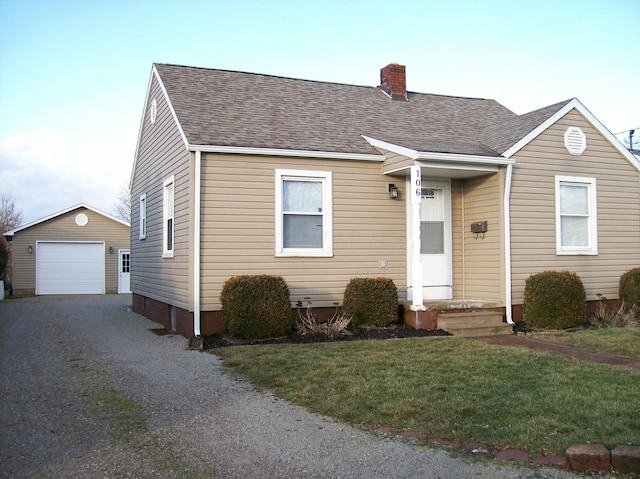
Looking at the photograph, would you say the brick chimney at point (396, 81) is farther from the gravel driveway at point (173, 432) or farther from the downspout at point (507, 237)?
the gravel driveway at point (173, 432)

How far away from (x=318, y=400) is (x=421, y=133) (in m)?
8.21

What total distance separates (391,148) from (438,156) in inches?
38.5

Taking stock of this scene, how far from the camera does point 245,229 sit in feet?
36.9

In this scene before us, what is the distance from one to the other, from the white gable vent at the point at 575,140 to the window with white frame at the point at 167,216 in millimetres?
8177

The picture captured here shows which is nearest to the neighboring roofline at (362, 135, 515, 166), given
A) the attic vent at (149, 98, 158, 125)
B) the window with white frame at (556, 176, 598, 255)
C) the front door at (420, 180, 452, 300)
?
the front door at (420, 180, 452, 300)

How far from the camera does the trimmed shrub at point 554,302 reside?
1149 centimetres

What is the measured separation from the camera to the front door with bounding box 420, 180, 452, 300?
12.6 m

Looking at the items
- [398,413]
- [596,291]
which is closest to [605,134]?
[596,291]

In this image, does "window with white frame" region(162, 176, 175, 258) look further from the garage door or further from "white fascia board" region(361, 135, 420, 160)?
the garage door

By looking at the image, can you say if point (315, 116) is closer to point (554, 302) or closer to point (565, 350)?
point (554, 302)

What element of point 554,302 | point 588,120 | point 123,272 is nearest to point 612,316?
point 554,302

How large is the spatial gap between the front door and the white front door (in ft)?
63.8

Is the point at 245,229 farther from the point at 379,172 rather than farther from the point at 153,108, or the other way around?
the point at 153,108

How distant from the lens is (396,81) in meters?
15.6
